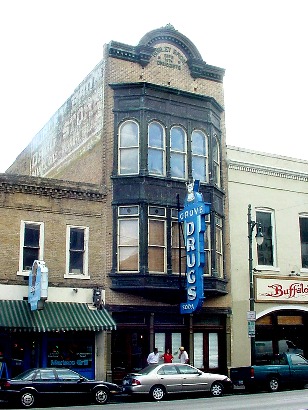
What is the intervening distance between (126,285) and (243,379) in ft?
18.7

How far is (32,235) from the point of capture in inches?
949

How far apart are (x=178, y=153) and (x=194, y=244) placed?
4.83 meters

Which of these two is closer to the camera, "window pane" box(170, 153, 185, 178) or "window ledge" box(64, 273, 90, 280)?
"window ledge" box(64, 273, 90, 280)

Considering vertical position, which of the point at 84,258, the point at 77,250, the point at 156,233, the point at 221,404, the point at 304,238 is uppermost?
the point at 304,238

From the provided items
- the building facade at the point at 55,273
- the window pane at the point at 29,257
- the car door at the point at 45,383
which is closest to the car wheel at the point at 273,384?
the building facade at the point at 55,273

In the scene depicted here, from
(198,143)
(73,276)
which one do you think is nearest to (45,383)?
(73,276)

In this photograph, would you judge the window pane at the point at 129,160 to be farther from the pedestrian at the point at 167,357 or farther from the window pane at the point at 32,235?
the pedestrian at the point at 167,357

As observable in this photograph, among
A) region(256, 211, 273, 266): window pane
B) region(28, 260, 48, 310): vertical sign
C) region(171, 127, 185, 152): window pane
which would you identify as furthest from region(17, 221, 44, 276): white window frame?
region(256, 211, 273, 266): window pane

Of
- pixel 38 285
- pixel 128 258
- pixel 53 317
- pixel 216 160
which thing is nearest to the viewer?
pixel 38 285

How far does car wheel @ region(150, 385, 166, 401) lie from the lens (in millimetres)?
20938

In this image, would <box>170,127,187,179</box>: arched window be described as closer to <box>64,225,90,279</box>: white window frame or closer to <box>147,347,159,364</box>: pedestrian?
<box>64,225,90,279</box>: white window frame

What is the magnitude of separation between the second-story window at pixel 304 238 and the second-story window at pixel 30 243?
13.6 meters

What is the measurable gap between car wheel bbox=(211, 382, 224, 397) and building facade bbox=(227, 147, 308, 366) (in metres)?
5.24

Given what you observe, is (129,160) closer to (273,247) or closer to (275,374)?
(273,247)
